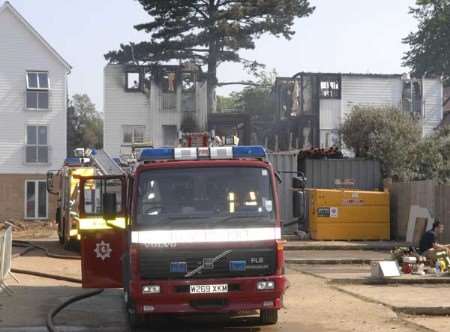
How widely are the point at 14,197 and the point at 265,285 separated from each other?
36.1 metres

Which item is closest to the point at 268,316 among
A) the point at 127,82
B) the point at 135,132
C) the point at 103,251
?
the point at 103,251

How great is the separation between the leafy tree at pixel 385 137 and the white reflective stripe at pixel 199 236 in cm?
2170

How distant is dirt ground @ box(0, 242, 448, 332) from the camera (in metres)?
12.1

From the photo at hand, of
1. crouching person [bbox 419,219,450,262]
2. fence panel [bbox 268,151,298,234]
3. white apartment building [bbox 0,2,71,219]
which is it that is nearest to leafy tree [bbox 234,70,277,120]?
white apartment building [bbox 0,2,71,219]

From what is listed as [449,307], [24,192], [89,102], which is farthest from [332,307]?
[89,102]

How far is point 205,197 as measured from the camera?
11250 millimetres

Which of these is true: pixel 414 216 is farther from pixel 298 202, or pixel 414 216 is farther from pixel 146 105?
pixel 146 105

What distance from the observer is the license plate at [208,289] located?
1091 cm

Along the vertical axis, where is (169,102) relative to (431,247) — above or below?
above

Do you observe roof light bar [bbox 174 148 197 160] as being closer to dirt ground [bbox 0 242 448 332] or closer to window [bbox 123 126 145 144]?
dirt ground [bbox 0 242 448 332]

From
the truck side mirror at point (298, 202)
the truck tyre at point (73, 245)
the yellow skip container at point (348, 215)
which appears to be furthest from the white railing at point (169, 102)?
the truck side mirror at point (298, 202)

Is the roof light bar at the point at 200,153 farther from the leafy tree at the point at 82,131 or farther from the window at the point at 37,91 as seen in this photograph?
the leafy tree at the point at 82,131

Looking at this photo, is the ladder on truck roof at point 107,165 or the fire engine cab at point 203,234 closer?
the fire engine cab at point 203,234

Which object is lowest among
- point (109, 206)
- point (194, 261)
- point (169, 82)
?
point (194, 261)
